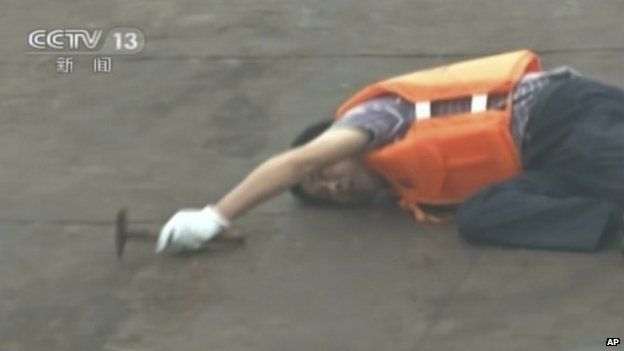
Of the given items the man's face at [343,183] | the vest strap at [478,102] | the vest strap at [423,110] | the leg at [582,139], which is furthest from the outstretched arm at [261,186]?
the leg at [582,139]

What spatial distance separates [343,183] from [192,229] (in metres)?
0.59

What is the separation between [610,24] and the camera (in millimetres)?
7137

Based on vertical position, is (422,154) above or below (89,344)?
above

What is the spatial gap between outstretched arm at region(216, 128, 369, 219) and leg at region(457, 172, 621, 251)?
1.53 feet

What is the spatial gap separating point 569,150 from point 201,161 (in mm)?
→ 1625

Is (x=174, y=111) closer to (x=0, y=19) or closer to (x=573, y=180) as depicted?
(x=0, y=19)

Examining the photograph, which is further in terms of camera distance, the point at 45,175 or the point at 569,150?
the point at 45,175

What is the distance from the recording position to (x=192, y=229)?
5.62m

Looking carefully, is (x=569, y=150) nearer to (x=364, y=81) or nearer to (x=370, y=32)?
(x=364, y=81)

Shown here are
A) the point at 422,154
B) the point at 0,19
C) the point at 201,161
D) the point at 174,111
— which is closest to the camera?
the point at 422,154

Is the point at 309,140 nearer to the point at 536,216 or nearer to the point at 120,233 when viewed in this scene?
the point at 120,233

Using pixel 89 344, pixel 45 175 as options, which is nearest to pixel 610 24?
pixel 45 175

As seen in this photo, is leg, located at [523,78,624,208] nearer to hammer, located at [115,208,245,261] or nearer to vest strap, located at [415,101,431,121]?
vest strap, located at [415,101,431,121]

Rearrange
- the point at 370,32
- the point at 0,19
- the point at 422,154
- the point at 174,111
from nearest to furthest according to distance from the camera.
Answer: the point at 422,154 → the point at 174,111 → the point at 370,32 → the point at 0,19
